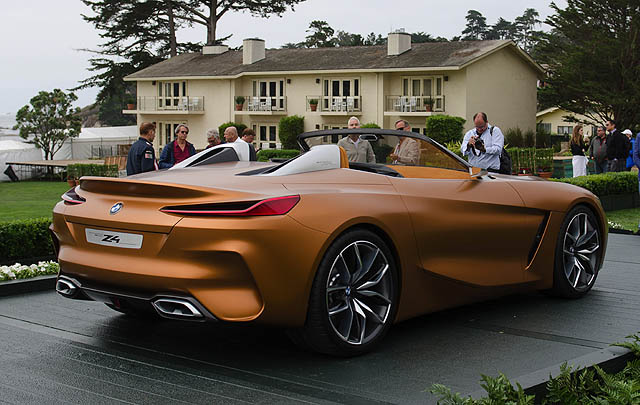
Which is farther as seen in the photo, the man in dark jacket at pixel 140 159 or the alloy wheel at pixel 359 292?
the man in dark jacket at pixel 140 159

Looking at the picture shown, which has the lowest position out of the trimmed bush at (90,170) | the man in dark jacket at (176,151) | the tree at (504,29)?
the trimmed bush at (90,170)

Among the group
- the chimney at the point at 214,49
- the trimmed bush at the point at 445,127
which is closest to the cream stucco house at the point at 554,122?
the trimmed bush at the point at 445,127

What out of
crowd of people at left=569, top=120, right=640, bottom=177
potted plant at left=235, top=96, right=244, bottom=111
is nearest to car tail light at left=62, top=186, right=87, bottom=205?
crowd of people at left=569, top=120, right=640, bottom=177

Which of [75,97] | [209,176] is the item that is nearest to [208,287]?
[209,176]

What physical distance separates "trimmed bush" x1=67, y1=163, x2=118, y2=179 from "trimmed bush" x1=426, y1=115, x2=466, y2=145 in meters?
18.4

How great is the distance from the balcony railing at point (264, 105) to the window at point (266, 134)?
5.40ft

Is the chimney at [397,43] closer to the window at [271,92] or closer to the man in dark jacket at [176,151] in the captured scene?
the window at [271,92]

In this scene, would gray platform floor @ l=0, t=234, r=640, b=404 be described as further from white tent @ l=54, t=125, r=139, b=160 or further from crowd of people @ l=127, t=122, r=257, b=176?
white tent @ l=54, t=125, r=139, b=160

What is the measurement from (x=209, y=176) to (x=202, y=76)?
187 ft

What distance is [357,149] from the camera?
670 centimetres

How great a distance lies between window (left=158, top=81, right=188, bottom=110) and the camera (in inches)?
2495

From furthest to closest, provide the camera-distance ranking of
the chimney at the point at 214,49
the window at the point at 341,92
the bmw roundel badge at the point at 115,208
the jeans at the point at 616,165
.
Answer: the chimney at the point at 214,49 < the window at the point at 341,92 < the jeans at the point at 616,165 < the bmw roundel badge at the point at 115,208

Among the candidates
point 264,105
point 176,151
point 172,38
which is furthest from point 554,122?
point 176,151

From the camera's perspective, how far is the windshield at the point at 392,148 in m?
6.42
